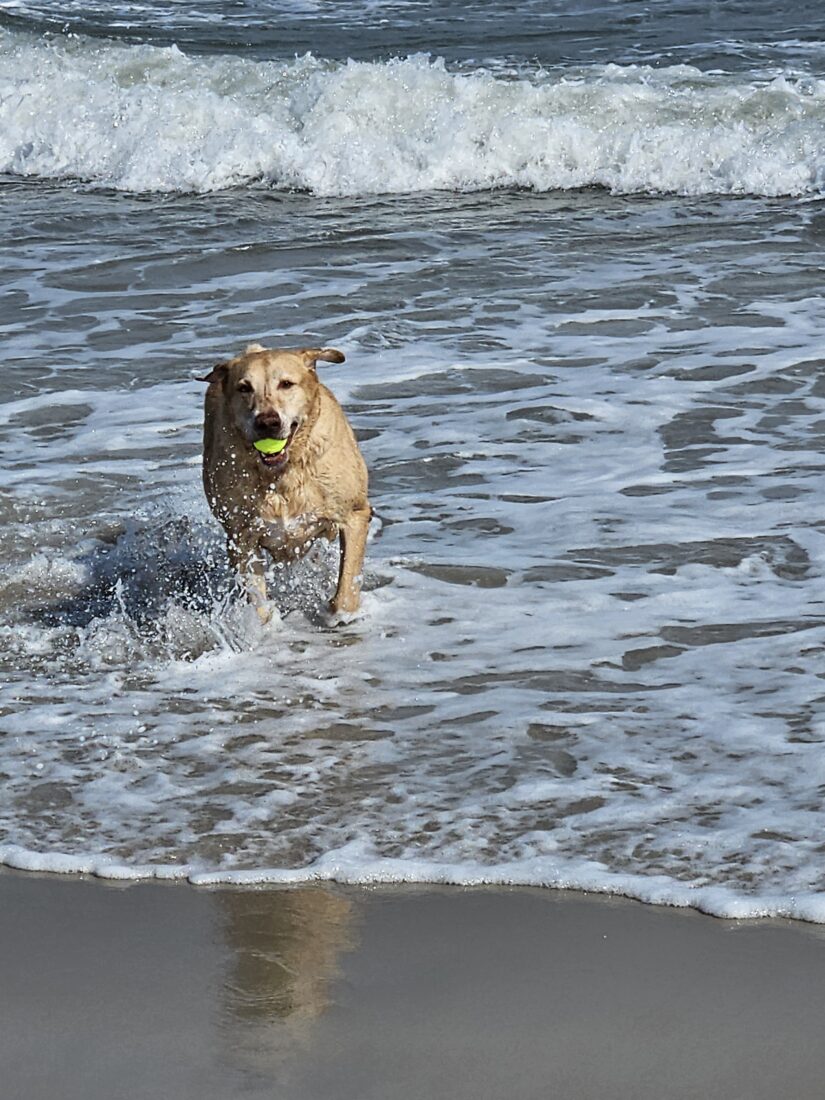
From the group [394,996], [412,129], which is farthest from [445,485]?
[412,129]

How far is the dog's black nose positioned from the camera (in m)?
5.38

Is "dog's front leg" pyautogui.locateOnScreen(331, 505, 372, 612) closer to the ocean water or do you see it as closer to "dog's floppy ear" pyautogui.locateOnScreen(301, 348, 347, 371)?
the ocean water

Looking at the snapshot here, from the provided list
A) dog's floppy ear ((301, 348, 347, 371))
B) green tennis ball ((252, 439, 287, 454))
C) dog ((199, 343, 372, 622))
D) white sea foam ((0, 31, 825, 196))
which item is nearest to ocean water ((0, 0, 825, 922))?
white sea foam ((0, 31, 825, 196))

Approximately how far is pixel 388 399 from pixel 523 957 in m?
5.16

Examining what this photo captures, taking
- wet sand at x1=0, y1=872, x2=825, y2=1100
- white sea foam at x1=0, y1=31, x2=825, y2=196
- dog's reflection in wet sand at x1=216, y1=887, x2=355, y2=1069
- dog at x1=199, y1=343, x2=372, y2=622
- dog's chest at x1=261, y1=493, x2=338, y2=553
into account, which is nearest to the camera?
wet sand at x1=0, y1=872, x2=825, y2=1100

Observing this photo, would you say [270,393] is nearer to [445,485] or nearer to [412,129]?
[445,485]

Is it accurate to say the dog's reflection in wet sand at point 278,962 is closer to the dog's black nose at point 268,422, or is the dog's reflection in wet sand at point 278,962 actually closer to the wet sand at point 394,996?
the wet sand at point 394,996

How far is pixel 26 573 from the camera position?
20.2 feet

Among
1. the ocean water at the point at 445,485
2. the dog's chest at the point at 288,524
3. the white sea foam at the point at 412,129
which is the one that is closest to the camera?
the ocean water at the point at 445,485

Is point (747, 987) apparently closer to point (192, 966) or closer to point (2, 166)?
point (192, 966)

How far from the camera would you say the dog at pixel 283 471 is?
5504 millimetres

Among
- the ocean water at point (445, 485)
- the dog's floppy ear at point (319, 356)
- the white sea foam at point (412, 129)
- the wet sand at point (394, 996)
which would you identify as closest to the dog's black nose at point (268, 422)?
the dog's floppy ear at point (319, 356)

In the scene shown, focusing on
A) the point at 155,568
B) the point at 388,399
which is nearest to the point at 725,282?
the point at 388,399

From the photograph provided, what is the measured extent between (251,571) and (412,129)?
10.3 meters
